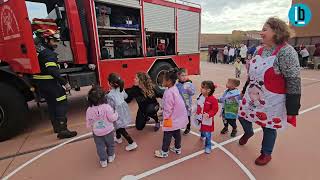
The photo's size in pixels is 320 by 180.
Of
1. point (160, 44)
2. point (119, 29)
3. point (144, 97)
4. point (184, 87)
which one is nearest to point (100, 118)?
point (144, 97)

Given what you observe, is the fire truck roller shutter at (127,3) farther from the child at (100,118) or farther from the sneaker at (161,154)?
the sneaker at (161,154)

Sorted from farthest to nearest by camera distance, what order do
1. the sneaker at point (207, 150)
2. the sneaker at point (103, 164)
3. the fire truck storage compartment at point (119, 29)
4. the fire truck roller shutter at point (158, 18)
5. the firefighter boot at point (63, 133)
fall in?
the fire truck roller shutter at point (158, 18)
the fire truck storage compartment at point (119, 29)
the firefighter boot at point (63, 133)
the sneaker at point (207, 150)
the sneaker at point (103, 164)

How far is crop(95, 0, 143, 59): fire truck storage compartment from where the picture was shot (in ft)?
17.1

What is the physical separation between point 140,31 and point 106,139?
341 centimetres

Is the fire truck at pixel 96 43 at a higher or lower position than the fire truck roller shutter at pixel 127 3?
lower

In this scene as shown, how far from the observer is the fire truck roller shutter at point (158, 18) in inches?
235

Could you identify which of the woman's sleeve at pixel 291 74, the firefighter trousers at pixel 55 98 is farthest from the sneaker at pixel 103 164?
the woman's sleeve at pixel 291 74

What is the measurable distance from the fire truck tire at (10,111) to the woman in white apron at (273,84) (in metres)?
3.68

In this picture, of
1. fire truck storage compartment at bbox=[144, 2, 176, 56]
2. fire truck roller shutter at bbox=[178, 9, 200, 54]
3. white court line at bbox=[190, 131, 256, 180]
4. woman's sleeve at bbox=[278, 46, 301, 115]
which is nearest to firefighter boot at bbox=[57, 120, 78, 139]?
white court line at bbox=[190, 131, 256, 180]

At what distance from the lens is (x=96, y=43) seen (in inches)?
195

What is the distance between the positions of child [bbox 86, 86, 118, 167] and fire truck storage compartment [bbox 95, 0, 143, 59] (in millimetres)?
2318

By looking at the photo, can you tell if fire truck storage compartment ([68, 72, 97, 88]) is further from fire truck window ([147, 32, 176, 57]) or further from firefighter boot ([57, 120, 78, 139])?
fire truck window ([147, 32, 176, 57])

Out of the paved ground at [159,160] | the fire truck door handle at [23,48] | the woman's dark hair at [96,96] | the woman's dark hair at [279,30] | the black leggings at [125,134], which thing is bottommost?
the paved ground at [159,160]

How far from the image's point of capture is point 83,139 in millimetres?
4125
